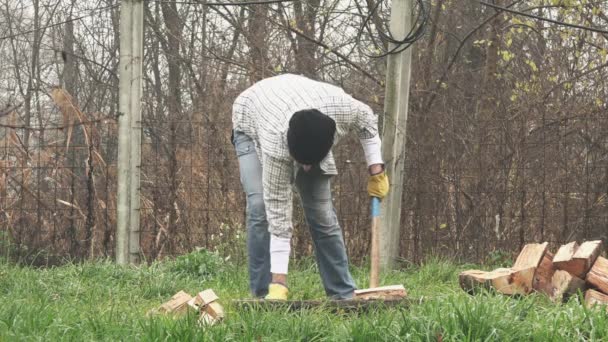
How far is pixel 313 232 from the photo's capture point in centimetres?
440

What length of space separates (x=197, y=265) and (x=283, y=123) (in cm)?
246

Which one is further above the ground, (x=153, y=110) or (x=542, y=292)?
(x=153, y=110)

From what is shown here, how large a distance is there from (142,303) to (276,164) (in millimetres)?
1398

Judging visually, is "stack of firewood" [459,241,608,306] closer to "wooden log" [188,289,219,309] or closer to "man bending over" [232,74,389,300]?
"man bending over" [232,74,389,300]

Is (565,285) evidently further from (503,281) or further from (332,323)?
(332,323)

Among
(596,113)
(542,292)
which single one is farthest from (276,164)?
(596,113)

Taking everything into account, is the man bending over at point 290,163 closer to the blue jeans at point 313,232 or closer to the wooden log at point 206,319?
the blue jeans at point 313,232

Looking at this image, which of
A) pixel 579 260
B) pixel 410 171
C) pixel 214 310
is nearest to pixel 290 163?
pixel 214 310

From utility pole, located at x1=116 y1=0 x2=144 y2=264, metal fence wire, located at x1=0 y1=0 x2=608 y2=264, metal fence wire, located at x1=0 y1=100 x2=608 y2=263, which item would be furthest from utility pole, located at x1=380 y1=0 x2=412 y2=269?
utility pole, located at x1=116 y1=0 x2=144 y2=264

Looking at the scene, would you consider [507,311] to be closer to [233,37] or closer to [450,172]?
[450,172]

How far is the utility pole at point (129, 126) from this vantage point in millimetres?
6449

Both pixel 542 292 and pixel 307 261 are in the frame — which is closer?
pixel 542 292

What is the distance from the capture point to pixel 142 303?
15.1 feet

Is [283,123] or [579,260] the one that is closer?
[283,123]
